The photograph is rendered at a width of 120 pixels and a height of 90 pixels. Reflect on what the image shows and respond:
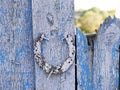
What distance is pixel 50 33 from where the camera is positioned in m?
2.15

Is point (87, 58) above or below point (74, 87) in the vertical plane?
above

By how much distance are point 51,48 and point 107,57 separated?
31cm

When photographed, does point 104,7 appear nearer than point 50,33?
No

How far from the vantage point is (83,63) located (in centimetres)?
222

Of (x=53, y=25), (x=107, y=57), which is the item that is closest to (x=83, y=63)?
(x=107, y=57)

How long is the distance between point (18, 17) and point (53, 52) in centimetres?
26

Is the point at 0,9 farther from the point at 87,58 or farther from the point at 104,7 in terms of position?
the point at 104,7

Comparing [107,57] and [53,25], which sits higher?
[53,25]

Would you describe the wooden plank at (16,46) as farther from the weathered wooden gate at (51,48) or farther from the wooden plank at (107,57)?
the wooden plank at (107,57)

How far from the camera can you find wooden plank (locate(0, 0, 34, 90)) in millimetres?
2137

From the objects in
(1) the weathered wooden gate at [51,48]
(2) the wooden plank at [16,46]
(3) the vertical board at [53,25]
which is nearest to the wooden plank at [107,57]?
(1) the weathered wooden gate at [51,48]

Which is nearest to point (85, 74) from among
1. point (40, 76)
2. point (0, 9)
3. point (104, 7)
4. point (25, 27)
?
point (40, 76)

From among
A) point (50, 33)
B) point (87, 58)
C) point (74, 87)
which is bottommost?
point (74, 87)

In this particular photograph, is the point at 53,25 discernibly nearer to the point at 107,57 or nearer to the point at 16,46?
the point at 16,46
